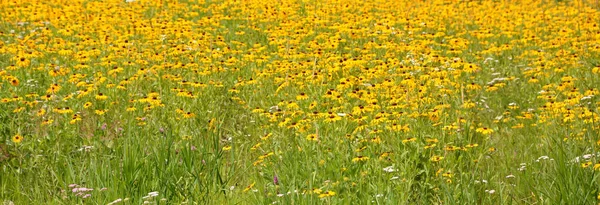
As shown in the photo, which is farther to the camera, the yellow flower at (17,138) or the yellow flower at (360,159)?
the yellow flower at (17,138)


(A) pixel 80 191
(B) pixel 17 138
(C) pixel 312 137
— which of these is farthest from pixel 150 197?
(B) pixel 17 138

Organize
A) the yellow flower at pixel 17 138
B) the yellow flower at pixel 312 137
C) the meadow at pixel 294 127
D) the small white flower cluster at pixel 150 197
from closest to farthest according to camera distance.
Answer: the small white flower cluster at pixel 150 197 < the meadow at pixel 294 127 < the yellow flower at pixel 312 137 < the yellow flower at pixel 17 138

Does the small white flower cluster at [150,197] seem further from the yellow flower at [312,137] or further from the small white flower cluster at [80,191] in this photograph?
the yellow flower at [312,137]

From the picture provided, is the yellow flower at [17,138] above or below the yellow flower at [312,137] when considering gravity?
below

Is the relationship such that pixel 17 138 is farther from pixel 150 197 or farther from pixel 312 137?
pixel 312 137

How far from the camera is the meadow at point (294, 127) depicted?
186 inches

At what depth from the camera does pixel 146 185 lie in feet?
15.4

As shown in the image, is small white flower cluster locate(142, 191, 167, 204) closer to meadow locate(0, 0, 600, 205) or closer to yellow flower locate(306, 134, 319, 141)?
meadow locate(0, 0, 600, 205)

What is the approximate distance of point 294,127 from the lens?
5.61 m

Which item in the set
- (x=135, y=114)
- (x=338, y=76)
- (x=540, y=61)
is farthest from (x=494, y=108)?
(x=135, y=114)

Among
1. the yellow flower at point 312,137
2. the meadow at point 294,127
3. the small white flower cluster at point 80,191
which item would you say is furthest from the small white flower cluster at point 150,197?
the yellow flower at point 312,137

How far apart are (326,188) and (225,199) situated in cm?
69

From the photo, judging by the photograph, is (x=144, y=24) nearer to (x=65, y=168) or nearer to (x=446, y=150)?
(x=65, y=168)

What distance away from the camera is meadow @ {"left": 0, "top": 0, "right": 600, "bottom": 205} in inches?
186
